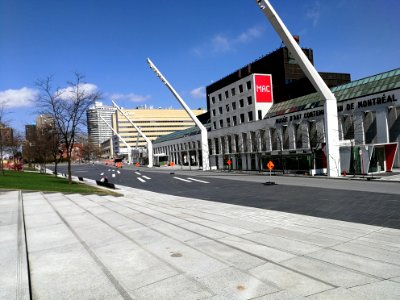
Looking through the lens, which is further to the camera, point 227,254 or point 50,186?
point 50,186

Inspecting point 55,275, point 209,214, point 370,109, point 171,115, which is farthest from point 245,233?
point 171,115

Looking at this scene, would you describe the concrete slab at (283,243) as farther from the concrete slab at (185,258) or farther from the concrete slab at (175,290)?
the concrete slab at (175,290)

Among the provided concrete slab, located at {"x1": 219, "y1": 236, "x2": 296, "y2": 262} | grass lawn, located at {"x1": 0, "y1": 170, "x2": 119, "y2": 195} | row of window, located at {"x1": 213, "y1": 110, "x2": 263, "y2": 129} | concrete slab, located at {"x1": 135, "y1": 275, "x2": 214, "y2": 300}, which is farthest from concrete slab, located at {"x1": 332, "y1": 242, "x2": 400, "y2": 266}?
row of window, located at {"x1": 213, "y1": 110, "x2": 263, "y2": 129}

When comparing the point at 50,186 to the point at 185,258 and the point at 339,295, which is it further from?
the point at 339,295

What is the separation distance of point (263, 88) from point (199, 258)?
2240 inches

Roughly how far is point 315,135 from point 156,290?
40343mm

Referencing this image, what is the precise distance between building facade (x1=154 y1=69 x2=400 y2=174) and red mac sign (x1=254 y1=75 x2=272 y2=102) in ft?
8.63

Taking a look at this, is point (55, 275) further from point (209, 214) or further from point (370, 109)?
point (370, 109)

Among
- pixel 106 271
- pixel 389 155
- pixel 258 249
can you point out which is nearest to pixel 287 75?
pixel 389 155

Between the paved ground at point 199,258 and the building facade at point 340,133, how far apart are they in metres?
25.0

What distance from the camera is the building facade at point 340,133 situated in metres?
32.8

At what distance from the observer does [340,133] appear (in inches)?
1615

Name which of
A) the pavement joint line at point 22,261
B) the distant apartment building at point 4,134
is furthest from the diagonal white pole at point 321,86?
the distant apartment building at point 4,134

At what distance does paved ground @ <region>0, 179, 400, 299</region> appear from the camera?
5.20m
